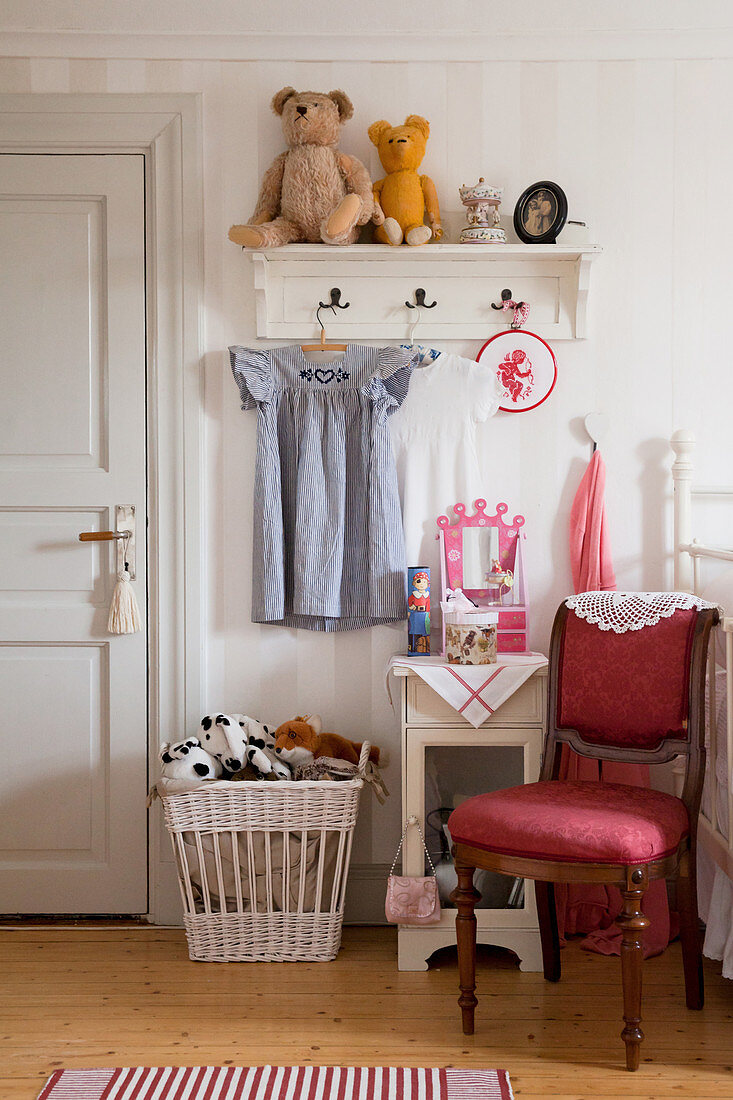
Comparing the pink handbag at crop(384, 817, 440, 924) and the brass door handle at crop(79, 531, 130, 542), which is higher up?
the brass door handle at crop(79, 531, 130, 542)

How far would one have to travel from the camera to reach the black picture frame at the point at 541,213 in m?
2.36

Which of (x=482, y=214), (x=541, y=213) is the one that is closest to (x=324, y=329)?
(x=482, y=214)

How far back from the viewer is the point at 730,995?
6.68 feet

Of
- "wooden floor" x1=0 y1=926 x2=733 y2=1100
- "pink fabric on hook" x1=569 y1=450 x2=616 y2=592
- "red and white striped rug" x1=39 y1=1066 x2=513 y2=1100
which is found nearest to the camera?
"red and white striped rug" x1=39 y1=1066 x2=513 y2=1100

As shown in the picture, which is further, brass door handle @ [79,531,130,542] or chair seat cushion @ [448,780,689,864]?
brass door handle @ [79,531,130,542]

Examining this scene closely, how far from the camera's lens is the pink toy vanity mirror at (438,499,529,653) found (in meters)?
2.42

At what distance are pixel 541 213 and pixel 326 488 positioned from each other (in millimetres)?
915

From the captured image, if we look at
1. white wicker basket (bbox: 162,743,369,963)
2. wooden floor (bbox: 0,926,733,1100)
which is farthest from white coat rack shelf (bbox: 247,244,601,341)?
wooden floor (bbox: 0,926,733,1100)

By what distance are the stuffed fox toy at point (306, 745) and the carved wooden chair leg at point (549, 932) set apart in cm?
54

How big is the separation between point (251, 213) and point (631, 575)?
144cm

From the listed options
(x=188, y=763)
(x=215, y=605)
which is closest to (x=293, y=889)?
(x=188, y=763)

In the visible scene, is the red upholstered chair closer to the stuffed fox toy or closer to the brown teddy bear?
the stuffed fox toy

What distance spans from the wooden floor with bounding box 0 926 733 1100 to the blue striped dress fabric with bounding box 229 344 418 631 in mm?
883

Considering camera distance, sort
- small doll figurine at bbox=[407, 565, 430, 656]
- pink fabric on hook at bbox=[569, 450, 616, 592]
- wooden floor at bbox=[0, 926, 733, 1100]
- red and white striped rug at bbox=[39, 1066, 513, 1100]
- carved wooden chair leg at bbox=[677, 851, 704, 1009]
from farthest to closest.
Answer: pink fabric on hook at bbox=[569, 450, 616, 592]
small doll figurine at bbox=[407, 565, 430, 656]
carved wooden chair leg at bbox=[677, 851, 704, 1009]
wooden floor at bbox=[0, 926, 733, 1100]
red and white striped rug at bbox=[39, 1066, 513, 1100]
